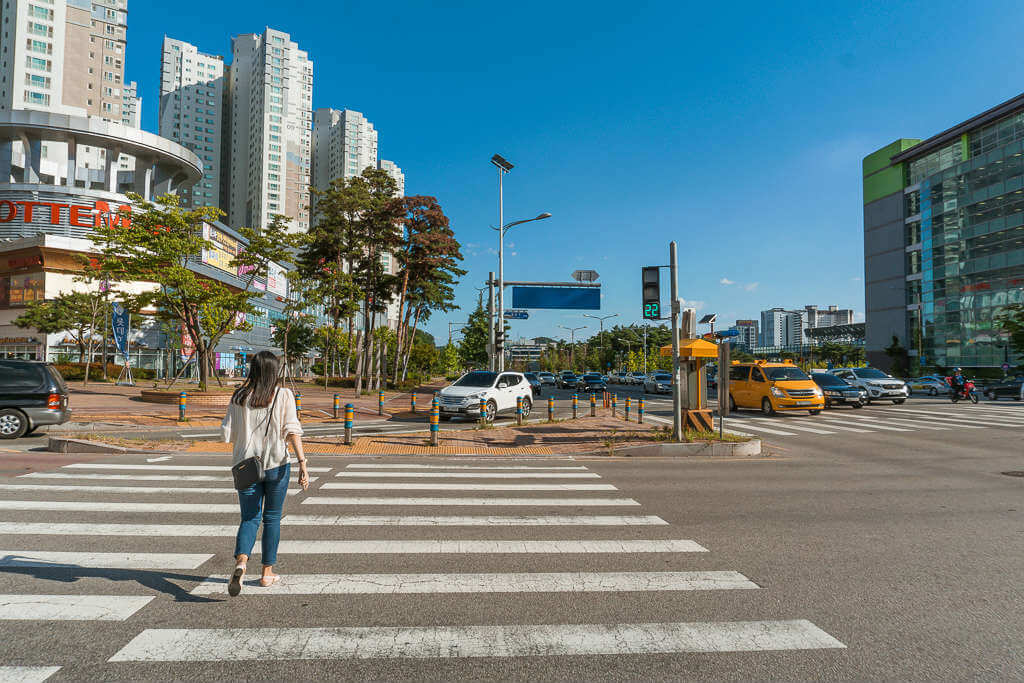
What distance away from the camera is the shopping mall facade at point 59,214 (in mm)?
51906

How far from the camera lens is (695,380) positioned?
15359 millimetres

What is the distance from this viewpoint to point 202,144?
132m

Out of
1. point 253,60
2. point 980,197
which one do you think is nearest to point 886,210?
point 980,197

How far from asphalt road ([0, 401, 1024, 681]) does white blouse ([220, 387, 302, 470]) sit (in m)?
1.03

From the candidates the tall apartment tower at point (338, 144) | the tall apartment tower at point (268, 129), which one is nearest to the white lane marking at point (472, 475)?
the tall apartment tower at point (268, 129)

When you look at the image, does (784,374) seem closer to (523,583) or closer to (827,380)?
(827,380)

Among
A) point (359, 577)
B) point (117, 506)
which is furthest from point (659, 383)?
point (359, 577)

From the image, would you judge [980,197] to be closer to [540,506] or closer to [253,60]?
[540,506]

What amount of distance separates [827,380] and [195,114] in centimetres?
14761

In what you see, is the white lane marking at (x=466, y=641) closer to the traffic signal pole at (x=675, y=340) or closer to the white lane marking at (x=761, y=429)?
the traffic signal pole at (x=675, y=340)

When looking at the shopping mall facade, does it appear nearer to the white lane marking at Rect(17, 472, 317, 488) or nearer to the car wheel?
the car wheel

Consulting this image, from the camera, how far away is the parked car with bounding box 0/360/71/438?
13.2 meters

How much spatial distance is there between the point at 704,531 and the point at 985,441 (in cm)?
1310

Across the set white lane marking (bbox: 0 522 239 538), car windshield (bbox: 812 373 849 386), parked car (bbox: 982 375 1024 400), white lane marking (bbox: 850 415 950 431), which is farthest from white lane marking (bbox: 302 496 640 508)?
parked car (bbox: 982 375 1024 400)
